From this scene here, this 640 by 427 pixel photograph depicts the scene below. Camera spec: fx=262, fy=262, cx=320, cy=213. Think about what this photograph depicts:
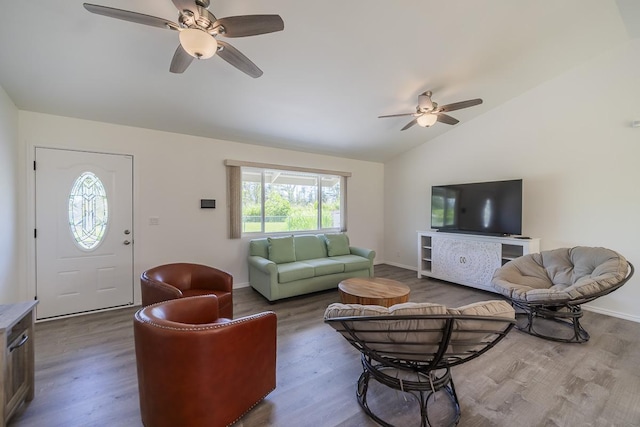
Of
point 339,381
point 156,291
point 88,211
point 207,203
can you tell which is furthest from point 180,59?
point 339,381

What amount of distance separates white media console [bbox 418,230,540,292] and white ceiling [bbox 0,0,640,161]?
83.4 inches

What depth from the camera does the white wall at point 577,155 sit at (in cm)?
320

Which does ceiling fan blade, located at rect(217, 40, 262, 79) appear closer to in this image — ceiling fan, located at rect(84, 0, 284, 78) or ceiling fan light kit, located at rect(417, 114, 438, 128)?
ceiling fan, located at rect(84, 0, 284, 78)

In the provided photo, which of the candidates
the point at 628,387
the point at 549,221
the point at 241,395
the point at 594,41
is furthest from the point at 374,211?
the point at 241,395

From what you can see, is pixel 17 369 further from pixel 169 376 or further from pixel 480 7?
pixel 480 7

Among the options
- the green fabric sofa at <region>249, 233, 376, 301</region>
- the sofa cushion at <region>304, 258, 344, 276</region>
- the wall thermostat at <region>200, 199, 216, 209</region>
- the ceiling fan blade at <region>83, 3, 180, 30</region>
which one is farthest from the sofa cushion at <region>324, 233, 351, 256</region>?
the ceiling fan blade at <region>83, 3, 180, 30</region>

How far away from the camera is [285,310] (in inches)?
136

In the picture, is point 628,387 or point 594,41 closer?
point 628,387

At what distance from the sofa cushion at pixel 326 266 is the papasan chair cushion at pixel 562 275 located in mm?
2043

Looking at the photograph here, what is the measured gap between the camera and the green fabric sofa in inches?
143

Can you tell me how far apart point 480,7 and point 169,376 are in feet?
12.1

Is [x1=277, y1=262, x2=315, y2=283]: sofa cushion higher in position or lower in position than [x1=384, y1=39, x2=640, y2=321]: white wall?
lower

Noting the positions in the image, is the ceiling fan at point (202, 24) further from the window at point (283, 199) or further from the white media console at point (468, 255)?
the white media console at point (468, 255)

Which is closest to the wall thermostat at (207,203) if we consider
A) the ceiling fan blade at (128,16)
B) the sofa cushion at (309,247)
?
the sofa cushion at (309,247)
